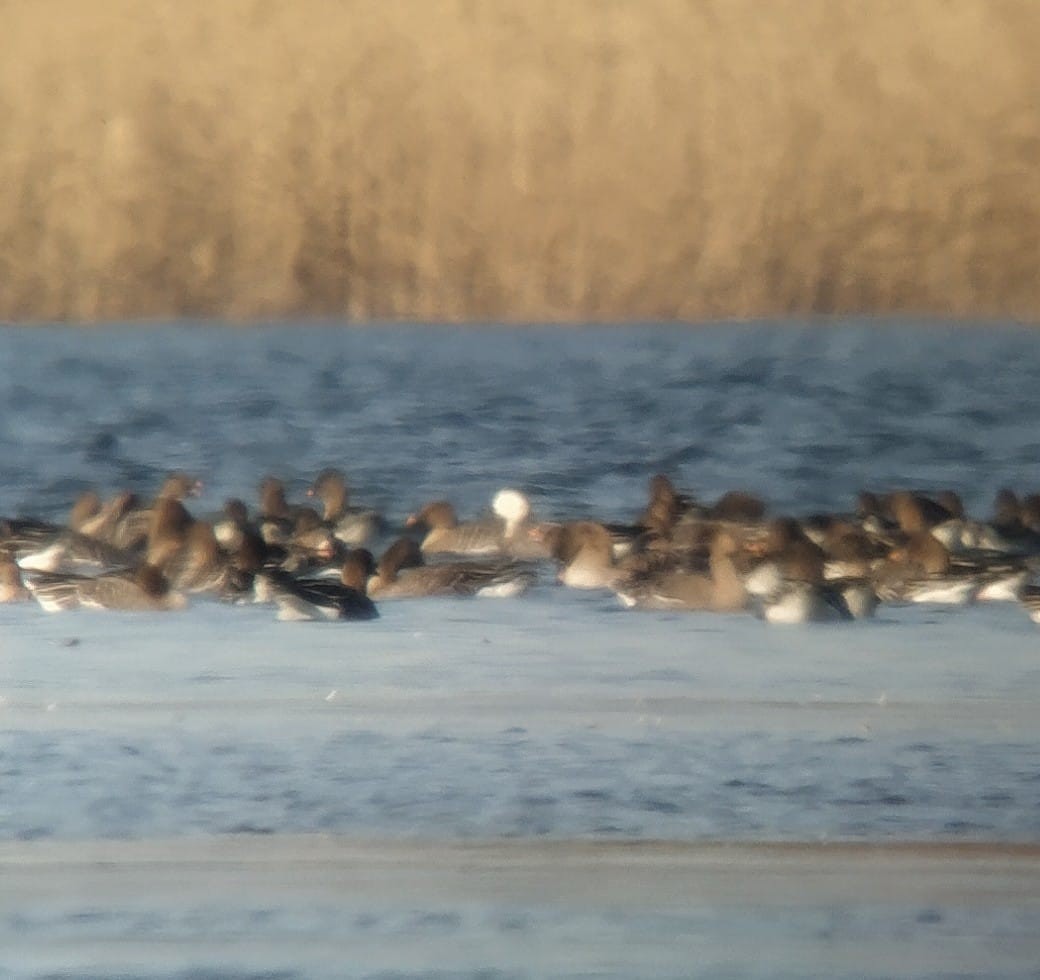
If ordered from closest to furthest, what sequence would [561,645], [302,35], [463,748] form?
[463,748]
[561,645]
[302,35]

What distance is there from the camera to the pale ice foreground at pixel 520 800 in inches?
93.4

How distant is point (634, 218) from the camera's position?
7090 millimetres

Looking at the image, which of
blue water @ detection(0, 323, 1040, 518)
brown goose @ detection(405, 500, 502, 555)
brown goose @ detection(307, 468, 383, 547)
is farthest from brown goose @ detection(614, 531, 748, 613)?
blue water @ detection(0, 323, 1040, 518)

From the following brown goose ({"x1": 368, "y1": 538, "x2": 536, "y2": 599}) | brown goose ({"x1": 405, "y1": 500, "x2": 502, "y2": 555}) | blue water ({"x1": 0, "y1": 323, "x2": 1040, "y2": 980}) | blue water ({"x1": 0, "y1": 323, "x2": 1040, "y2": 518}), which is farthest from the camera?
blue water ({"x1": 0, "y1": 323, "x2": 1040, "y2": 518})

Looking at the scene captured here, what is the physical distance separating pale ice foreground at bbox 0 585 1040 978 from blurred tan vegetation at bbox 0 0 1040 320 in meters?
2.96

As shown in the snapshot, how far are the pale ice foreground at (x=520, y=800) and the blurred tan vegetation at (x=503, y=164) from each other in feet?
9.71

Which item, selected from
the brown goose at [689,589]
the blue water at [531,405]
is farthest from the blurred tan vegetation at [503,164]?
the brown goose at [689,589]

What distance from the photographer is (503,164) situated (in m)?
7.09

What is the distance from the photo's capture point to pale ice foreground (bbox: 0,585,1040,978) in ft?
7.78

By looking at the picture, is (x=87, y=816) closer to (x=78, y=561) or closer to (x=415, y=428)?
(x=78, y=561)

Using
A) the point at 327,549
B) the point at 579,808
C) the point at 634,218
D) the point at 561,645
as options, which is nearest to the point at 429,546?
the point at 327,549

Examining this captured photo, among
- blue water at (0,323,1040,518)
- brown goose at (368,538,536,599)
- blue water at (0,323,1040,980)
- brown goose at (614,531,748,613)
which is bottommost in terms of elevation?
blue water at (0,323,1040,518)

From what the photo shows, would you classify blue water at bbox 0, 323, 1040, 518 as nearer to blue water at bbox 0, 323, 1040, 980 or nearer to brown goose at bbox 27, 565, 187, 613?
blue water at bbox 0, 323, 1040, 980

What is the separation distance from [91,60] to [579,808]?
4.69 meters
